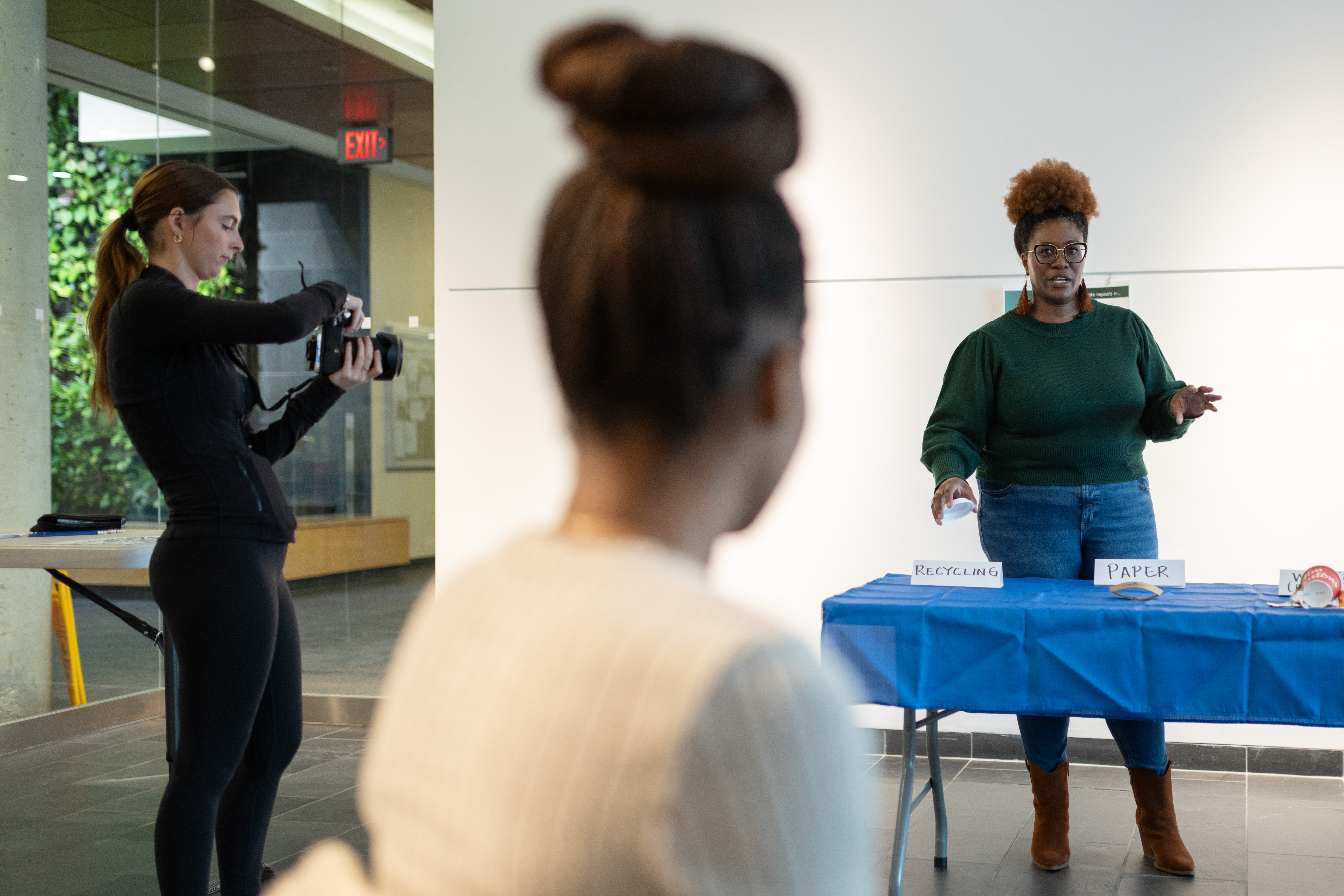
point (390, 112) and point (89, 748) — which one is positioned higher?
point (390, 112)

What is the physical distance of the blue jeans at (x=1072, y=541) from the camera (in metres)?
2.56

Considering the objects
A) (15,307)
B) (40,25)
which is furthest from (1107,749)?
(40,25)

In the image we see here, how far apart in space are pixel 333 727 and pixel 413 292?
174 centimetres

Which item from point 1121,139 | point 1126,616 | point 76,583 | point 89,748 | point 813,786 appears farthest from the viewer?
point 89,748

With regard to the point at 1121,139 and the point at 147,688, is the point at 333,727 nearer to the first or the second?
the point at 147,688

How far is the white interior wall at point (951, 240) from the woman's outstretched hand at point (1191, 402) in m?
1.21

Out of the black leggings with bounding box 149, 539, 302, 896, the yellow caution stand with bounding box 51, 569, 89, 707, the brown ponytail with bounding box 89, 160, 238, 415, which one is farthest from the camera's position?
the yellow caution stand with bounding box 51, 569, 89, 707

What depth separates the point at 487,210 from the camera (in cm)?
424

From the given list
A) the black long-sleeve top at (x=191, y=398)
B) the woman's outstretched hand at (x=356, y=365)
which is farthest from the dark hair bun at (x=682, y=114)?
the woman's outstretched hand at (x=356, y=365)

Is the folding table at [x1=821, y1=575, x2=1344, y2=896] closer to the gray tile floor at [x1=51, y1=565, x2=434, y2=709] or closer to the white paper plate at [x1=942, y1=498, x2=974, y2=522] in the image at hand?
the white paper plate at [x1=942, y1=498, x2=974, y2=522]

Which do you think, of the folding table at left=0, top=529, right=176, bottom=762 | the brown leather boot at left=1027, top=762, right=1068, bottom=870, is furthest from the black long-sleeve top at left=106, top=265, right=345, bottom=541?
the brown leather boot at left=1027, top=762, right=1068, bottom=870

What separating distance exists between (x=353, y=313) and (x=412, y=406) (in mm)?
2417

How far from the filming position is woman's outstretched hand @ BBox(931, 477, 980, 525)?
2.31 metres

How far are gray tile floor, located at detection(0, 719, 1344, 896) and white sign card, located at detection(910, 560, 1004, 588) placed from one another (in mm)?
659
